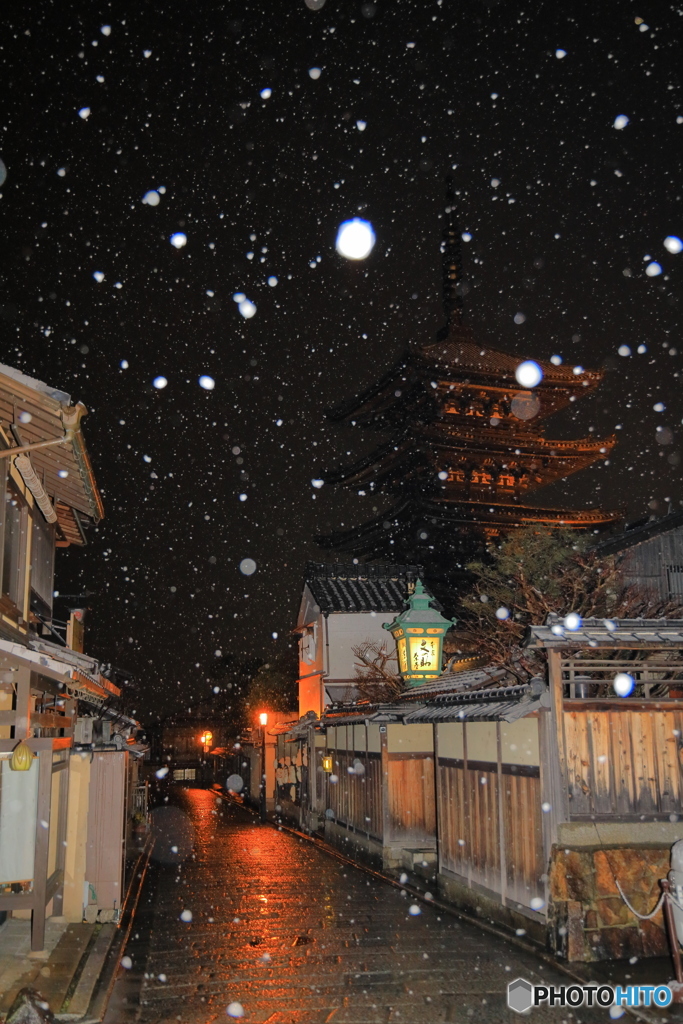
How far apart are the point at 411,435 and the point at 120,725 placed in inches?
702

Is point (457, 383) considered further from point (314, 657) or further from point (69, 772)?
point (69, 772)

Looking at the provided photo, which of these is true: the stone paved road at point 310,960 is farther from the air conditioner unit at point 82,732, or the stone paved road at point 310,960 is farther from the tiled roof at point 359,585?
the tiled roof at point 359,585

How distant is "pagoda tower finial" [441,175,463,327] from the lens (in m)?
39.8

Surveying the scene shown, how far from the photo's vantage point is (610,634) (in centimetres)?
1041

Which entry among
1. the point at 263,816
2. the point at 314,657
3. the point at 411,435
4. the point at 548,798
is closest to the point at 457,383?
the point at 411,435

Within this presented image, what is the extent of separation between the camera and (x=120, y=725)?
27719 mm

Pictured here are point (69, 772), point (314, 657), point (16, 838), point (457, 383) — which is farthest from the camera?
point (457, 383)

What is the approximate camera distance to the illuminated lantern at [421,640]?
58.4ft

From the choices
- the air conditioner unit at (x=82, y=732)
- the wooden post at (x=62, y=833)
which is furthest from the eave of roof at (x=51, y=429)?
the air conditioner unit at (x=82, y=732)

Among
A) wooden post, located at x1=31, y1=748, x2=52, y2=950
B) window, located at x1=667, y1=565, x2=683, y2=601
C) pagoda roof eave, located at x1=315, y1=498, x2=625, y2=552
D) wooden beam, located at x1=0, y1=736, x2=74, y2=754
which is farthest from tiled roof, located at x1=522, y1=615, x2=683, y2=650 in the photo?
pagoda roof eave, located at x1=315, y1=498, x2=625, y2=552

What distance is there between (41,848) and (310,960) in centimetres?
347

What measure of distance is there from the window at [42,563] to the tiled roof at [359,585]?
51.4 feet

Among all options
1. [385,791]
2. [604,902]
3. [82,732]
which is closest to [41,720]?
[82,732]
